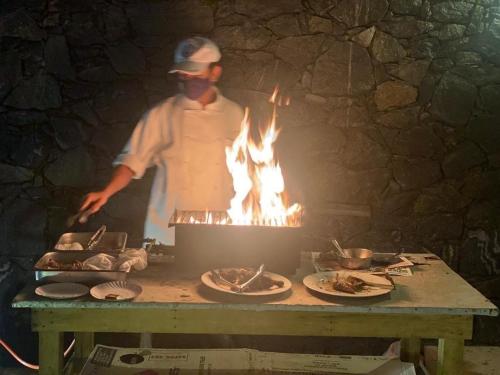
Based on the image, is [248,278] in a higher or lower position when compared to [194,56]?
lower

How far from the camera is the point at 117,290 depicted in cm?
305

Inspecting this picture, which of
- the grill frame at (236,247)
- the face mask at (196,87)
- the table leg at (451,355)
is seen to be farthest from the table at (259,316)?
the face mask at (196,87)

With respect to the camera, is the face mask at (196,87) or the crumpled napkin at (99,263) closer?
the crumpled napkin at (99,263)

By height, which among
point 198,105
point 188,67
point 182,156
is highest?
point 188,67

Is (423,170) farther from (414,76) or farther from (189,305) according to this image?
(189,305)

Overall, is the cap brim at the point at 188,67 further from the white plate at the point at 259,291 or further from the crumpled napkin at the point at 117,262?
the white plate at the point at 259,291

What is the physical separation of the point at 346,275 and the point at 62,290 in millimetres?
1538

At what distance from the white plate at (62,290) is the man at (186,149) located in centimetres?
185

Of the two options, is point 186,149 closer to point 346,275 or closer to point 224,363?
point 224,363

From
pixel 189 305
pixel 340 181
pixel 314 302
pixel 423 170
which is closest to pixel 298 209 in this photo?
pixel 314 302

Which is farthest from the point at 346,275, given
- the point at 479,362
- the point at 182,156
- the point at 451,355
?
the point at 479,362

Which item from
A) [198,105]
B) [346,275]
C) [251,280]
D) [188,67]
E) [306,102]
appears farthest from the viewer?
[306,102]

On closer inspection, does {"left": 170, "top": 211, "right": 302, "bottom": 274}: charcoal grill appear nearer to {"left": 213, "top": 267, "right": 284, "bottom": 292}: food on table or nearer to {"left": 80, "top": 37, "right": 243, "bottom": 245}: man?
{"left": 213, "top": 267, "right": 284, "bottom": 292}: food on table

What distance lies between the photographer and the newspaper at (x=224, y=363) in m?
3.47
